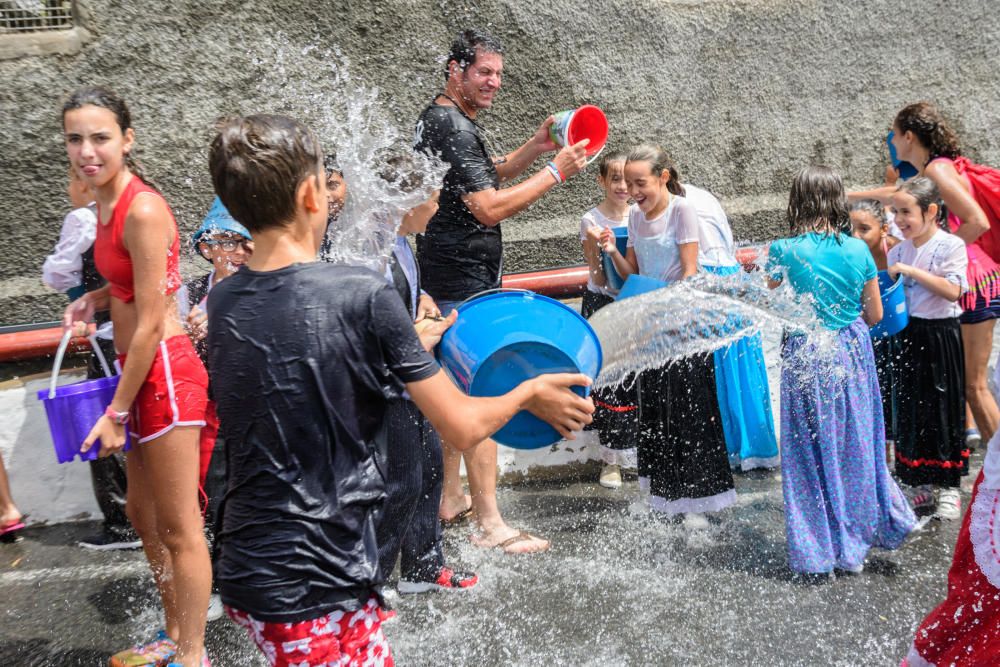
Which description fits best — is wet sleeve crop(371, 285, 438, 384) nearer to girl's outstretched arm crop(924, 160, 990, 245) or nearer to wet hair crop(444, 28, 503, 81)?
wet hair crop(444, 28, 503, 81)

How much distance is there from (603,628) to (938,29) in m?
5.44

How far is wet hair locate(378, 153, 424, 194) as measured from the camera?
345cm

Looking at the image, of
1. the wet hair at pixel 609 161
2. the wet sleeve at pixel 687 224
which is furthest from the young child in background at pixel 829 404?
the wet hair at pixel 609 161

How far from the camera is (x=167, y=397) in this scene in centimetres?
293

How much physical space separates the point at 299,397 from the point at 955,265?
3745 millimetres

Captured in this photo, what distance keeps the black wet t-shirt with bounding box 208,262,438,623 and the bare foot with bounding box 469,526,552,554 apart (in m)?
2.30

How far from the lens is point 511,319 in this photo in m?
2.47

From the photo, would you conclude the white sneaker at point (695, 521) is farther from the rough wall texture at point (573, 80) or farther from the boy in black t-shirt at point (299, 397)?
the boy in black t-shirt at point (299, 397)

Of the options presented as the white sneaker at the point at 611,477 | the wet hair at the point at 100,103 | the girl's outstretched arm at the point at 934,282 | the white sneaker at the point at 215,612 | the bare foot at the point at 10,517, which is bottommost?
the white sneaker at the point at 611,477

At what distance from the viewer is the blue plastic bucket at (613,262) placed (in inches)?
193

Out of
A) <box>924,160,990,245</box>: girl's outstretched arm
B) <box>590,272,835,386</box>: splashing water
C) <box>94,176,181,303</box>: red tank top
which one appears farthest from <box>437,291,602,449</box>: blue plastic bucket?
<box>924,160,990,245</box>: girl's outstretched arm

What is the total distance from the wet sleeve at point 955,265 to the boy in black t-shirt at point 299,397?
3418 mm

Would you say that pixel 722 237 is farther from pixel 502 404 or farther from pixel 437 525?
pixel 502 404

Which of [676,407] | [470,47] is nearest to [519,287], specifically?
[676,407]
